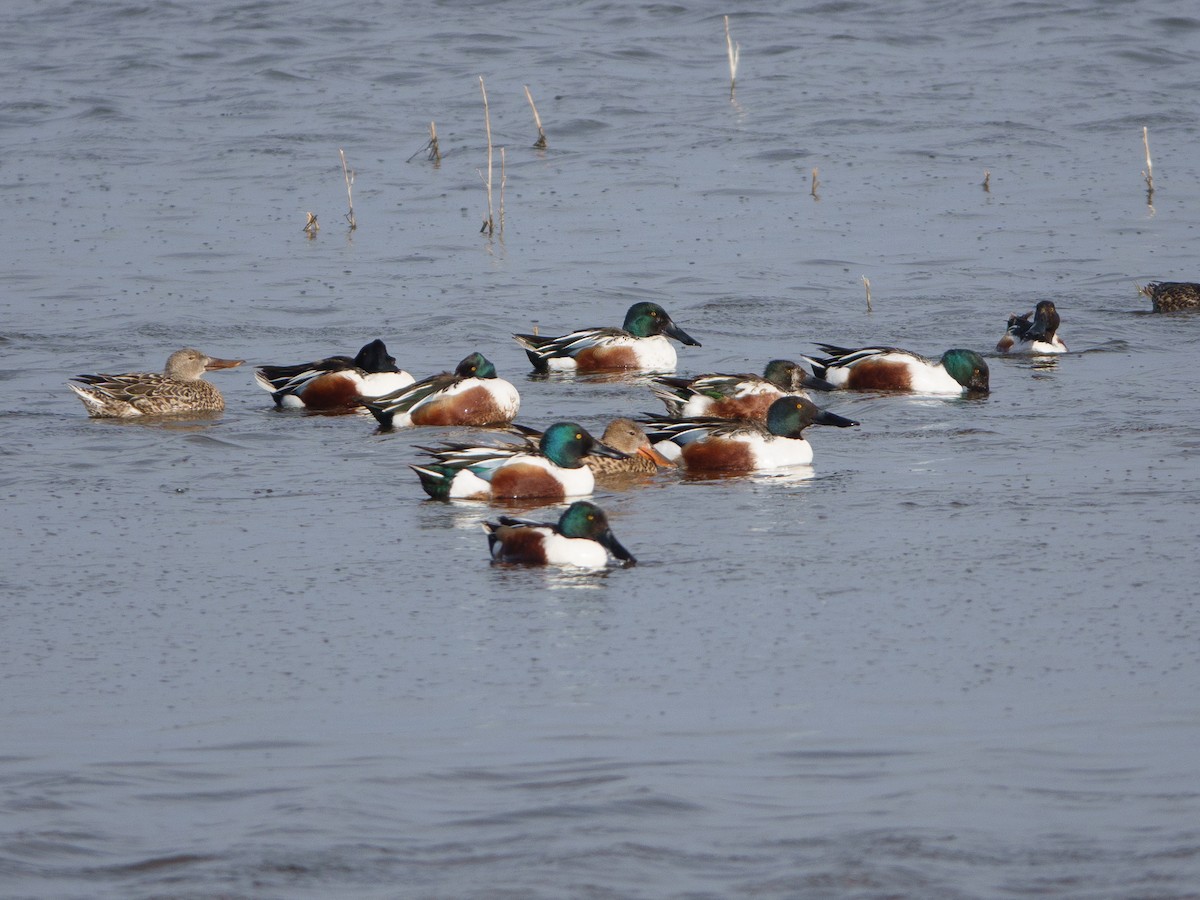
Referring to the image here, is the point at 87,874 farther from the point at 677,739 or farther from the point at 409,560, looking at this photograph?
the point at 409,560

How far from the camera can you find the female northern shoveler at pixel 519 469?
30.1 feet

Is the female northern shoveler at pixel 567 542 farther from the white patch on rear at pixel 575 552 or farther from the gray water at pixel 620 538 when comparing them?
the gray water at pixel 620 538

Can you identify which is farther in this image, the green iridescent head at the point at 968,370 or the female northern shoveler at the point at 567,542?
the green iridescent head at the point at 968,370

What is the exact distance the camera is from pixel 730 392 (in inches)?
448

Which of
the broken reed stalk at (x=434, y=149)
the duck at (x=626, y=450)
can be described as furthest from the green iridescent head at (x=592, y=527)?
the broken reed stalk at (x=434, y=149)

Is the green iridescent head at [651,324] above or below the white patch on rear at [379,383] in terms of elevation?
above

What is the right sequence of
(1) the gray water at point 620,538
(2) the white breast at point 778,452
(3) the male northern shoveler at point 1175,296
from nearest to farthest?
(1) the gray water at point 620,538 < (2) the white breast at point 778,452 < (3) the male northern shoveler at point 1175,296

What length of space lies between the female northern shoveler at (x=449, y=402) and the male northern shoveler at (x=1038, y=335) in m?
3.88

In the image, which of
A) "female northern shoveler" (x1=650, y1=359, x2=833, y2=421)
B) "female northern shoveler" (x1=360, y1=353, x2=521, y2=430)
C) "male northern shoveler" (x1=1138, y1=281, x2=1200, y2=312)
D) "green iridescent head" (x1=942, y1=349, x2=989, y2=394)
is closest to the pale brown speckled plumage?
"female northern shoveler" (x1=650, y1=359, x2=833, y2=421)

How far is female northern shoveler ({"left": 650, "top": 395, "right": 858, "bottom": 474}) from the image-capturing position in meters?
10.0

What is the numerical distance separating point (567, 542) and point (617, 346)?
224 inches

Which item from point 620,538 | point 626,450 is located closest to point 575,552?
point 620,538

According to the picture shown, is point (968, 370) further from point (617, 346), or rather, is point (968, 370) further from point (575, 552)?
point (575, 552)

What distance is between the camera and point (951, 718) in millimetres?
5637
